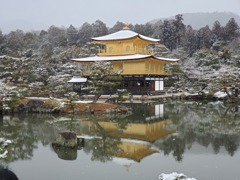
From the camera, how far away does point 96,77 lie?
2350cm

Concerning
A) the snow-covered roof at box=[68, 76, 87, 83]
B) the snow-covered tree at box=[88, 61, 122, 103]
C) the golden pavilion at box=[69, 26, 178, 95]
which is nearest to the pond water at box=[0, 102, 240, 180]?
the snow-covered tree at box=[88, 61, 122, 103]

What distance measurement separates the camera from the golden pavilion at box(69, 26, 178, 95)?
33.8 meters

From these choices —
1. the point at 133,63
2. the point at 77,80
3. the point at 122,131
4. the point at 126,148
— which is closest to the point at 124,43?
the point at 133,63

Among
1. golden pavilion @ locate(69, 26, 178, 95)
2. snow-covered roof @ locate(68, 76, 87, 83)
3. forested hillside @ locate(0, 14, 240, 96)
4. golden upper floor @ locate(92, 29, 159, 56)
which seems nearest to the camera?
forested hillside @ locate(0, 14, 240, 96)

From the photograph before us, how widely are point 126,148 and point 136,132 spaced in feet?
10.6

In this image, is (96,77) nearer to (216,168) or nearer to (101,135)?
(101,135)

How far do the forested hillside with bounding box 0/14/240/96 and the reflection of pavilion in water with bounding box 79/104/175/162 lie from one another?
8358 millimetres

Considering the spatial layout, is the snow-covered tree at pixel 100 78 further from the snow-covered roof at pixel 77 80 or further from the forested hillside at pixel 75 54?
the snow-covered roof at pixel 77 80

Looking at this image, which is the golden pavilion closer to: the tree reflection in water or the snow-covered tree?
the snow-covered tree

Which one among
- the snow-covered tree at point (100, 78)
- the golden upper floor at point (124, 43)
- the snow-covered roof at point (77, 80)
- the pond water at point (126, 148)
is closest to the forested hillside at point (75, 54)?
the snow-covered roof at point (77, 80)

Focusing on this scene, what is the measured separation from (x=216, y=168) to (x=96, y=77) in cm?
1508

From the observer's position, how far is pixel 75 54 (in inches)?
1844

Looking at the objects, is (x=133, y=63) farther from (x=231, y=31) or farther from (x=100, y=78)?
(x=231, y=31)

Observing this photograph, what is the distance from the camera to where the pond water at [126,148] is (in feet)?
30.3
